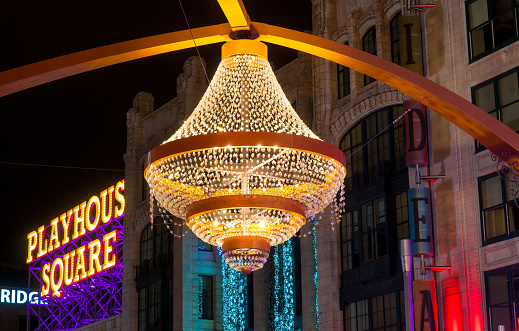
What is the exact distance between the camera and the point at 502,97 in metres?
28.9

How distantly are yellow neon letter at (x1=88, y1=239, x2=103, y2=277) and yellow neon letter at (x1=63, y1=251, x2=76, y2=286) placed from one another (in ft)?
9.62

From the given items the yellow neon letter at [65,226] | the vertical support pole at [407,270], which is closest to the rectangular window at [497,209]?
the vertical support pole at [407,270]

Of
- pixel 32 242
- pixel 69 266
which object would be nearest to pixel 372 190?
pixel 69 266

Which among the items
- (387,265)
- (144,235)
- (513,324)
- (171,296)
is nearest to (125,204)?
(144,235)

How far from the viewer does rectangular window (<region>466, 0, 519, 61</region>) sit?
29.0 m

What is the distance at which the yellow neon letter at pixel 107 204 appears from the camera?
56312 mm

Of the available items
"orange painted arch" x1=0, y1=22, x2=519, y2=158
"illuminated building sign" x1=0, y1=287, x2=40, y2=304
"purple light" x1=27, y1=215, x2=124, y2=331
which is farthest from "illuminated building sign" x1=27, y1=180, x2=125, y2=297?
"orange painted arch" x1=0, y1=22, x2=519, y2=158

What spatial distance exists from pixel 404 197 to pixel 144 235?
23.6 m

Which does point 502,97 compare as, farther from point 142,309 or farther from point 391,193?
point 142,309

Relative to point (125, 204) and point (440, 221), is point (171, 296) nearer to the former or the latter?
point (125, 204)

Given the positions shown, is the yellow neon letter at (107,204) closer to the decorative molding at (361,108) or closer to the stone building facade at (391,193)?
the stone building facade at (391,193)

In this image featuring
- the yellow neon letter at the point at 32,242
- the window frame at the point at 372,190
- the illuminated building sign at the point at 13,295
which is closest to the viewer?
the window frame at the point at 372,190

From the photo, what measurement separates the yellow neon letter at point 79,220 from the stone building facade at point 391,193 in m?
15.1

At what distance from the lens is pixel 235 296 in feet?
152
